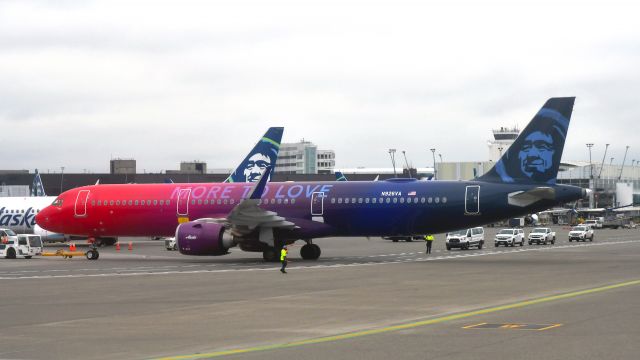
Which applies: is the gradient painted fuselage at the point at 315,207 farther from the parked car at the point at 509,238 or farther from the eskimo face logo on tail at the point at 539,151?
the parked car at the point at 509,238

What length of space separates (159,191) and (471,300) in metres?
28.9

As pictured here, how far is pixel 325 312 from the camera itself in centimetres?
2394

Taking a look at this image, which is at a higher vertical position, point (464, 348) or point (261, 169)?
point (261, 169)

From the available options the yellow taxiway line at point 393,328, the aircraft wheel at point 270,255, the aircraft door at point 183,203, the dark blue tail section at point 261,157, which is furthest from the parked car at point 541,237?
the yellow taxiway line at point 393,328

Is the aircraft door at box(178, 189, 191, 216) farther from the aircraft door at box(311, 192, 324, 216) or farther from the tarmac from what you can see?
the aircraft door at box(311, 192, 324, 216)

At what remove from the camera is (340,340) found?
18328 mm

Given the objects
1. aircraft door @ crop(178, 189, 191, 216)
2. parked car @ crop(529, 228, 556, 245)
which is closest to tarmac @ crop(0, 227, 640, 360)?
aircraft door @ crop(178, 189, 191, 216)

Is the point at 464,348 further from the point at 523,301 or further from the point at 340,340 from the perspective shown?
the point at 523,301

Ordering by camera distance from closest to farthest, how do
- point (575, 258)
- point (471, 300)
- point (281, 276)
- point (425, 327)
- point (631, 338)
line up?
point (631, 338) < point (425, 327) < point (471, 300) < point (281, 276) < point (575, 258)

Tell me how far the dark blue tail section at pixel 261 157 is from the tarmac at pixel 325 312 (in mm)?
27129

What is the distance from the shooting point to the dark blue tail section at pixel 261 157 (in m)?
70.8

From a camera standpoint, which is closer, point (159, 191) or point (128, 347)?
point (128, 347)

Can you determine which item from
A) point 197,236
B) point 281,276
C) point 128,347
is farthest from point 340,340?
point 197,236

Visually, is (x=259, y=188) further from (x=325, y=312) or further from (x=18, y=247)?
(x=325, y=312)
